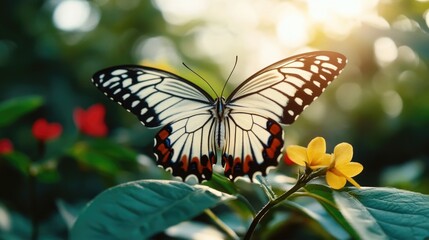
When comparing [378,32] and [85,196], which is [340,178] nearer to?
[378,32]

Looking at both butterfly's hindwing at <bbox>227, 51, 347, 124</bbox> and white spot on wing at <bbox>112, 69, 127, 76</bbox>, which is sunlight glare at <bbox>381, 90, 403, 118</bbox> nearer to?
butterfly's hindwing at <bbox>227, 51, 347, 124</bbox>

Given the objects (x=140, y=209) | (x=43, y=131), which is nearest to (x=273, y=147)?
(x=140, y=209)

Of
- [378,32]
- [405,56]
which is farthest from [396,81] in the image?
[378,32]

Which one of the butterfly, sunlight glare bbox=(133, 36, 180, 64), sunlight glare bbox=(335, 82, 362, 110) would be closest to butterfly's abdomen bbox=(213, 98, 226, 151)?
the butterfly

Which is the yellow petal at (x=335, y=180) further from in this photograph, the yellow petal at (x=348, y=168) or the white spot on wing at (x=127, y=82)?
the white spot on wing at (x=127, y=82)

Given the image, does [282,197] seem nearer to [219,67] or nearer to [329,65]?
[329,65]

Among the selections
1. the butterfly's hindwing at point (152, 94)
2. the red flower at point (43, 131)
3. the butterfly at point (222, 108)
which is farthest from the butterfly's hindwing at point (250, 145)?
the red flower at point (43, 131)
